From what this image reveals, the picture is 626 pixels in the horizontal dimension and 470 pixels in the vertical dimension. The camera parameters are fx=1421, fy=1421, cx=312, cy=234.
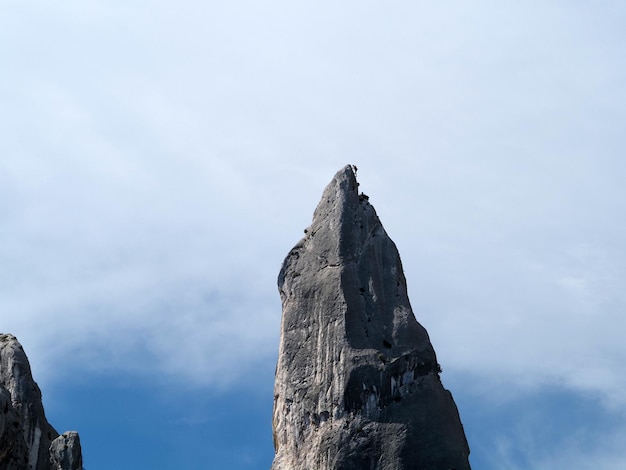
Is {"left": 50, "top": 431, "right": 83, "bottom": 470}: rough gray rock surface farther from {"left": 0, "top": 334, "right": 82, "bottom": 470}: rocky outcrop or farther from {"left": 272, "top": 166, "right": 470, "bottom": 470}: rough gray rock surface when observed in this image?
{"left": 272, "top": 166, "right": 470, "bottom": 470}: rough gray rock surface

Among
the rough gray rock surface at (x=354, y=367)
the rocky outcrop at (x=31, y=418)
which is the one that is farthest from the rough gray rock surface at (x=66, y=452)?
the rough gray rock surface at (x=354, y=367)

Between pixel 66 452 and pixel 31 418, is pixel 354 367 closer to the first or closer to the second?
pixel 66 452

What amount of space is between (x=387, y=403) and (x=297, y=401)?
2.79m

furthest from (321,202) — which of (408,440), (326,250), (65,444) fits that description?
(65,444)

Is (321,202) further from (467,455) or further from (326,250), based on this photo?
(467,455)

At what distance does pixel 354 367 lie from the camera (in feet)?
142

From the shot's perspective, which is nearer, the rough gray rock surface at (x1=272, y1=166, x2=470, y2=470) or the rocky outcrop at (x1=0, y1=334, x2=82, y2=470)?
the rough gray rock surface at (x1=272, y1=166, x2=470, y2=470)

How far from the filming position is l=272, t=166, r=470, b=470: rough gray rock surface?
4219 cm

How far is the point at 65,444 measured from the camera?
5047 cm

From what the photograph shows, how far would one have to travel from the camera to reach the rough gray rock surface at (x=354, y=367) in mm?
42188

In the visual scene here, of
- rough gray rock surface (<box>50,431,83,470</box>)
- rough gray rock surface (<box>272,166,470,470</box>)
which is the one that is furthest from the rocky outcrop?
rough gray rock surface (<box>272,166,470,470</box>)

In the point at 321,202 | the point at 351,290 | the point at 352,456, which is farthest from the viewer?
the point at 321,202

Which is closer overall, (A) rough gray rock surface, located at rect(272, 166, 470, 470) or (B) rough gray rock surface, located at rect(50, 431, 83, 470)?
(A) rough gray rock surface, located at rect(272, 166, 470, 470)

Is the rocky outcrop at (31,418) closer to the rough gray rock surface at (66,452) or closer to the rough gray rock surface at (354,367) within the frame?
the rough gray rock surface at (66,452)
